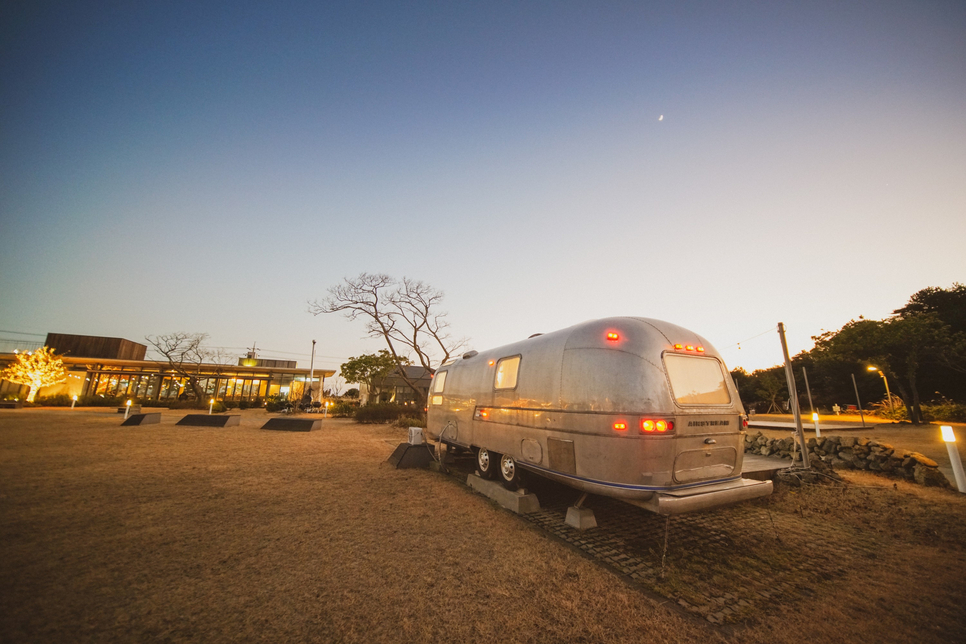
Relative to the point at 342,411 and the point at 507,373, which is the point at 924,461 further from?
the point at 342,411

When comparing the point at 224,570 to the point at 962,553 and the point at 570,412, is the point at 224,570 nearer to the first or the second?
the point at 570,412

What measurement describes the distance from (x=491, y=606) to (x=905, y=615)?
3.67 meters

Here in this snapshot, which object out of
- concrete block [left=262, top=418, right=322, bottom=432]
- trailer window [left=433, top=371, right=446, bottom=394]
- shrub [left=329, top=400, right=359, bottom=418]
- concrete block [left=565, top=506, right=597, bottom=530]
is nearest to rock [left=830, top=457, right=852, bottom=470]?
concrete block [left=565, top=506, right=597, bottom=530]

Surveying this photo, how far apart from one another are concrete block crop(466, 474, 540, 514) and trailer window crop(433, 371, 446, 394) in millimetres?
3563

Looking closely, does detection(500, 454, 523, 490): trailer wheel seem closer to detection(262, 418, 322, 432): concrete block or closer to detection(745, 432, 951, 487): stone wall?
detection(745, 432, 951, 487): stone wall

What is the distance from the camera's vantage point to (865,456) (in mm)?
8609

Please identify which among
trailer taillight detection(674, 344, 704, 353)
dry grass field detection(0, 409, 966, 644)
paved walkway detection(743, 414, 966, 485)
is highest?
trailer taillight detection(674, 344, 704, 353)

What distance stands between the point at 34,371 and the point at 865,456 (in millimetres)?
51533

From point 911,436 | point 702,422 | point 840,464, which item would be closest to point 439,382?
point 702,422

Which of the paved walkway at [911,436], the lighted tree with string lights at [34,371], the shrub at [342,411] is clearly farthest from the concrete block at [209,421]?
the lighted tree with string lights at [34,371]

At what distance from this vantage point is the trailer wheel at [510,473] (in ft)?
21.8

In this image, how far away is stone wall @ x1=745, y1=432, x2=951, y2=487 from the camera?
7.43 metres

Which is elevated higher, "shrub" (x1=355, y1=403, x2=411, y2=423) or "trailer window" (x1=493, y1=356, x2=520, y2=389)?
"trailer window" (x1=493, y1=356, x2=520, y2=389)

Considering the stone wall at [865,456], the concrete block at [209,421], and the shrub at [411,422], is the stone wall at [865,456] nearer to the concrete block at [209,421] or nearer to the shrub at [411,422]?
the shrub at [411,422]
